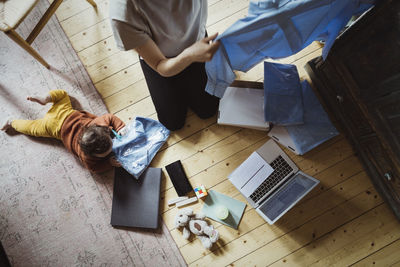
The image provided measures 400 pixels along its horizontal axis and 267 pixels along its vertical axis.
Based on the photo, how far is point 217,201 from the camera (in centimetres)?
142

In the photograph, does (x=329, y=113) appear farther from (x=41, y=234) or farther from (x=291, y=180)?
(x=41, y=234)

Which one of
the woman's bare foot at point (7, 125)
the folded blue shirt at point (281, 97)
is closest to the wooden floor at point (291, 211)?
the folded blue shirt at point (281, 97)

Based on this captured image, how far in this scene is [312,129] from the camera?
138 cm

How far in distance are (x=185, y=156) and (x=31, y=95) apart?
102 cm

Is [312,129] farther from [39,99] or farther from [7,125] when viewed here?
[7,125]

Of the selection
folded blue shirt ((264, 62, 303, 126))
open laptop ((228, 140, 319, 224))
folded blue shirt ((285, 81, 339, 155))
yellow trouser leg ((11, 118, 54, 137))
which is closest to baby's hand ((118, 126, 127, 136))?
yellow trouser leg ((11, 118, 54, 137))

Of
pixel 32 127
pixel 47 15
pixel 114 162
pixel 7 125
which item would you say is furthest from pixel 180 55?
pixel 7 125

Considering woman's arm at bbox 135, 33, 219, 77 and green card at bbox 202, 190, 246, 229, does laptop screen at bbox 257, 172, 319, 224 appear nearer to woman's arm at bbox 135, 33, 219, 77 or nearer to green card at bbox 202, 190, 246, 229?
green card at bbox 202, 190, 246, 229

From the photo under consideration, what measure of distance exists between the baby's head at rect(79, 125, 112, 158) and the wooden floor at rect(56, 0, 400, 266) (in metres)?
0.25

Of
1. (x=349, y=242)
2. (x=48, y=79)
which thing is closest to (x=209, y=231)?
(x=349, y=242)

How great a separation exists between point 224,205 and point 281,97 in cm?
65

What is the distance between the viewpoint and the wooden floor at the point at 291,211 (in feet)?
4.41

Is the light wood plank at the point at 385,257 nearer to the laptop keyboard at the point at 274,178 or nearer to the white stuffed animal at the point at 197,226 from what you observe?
the laptop keyboard at the point at 274,178

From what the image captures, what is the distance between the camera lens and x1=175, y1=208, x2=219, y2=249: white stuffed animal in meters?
1.36
